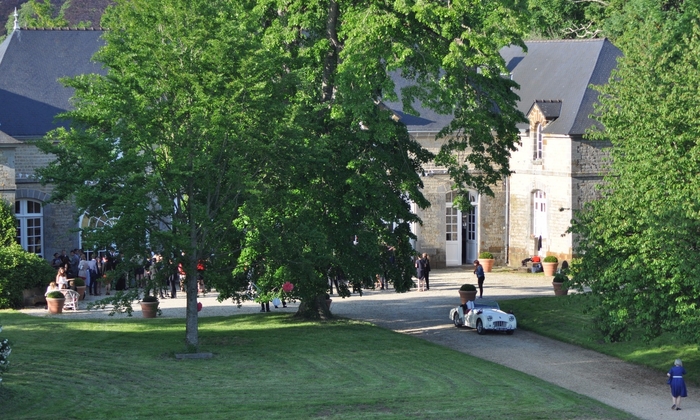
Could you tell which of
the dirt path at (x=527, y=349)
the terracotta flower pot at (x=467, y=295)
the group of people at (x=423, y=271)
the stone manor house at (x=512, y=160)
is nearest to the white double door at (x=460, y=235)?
the stone manor house at (x=512, y=160)

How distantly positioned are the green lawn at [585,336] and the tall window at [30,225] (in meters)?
16.9

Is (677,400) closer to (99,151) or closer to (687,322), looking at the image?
(687,322)

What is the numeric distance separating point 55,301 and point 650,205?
17396 millimetres

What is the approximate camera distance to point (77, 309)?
33.2 meters

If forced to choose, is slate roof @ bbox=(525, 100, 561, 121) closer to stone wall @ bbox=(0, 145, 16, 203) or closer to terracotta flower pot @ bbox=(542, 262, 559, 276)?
terracotta flower pot @ bbox=(542, 262, 559, 276)

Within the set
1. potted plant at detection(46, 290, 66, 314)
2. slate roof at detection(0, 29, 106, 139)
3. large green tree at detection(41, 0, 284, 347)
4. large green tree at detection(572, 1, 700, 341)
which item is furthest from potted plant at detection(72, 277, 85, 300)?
large green tree at detection(572, 1, 700, 341)

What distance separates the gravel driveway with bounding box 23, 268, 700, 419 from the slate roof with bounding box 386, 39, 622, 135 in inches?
253

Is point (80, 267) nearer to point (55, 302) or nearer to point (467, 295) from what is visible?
point (55, 302)

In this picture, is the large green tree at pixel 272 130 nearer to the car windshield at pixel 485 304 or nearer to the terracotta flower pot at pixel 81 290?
the car windshield at pixel 485 304

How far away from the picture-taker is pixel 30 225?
128 feet

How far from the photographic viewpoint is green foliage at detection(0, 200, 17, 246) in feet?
119

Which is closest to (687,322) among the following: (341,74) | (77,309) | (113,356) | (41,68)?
(341,74)

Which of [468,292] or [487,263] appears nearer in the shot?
[468,292]

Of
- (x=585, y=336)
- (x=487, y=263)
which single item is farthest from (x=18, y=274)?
(x=487, y=263)
